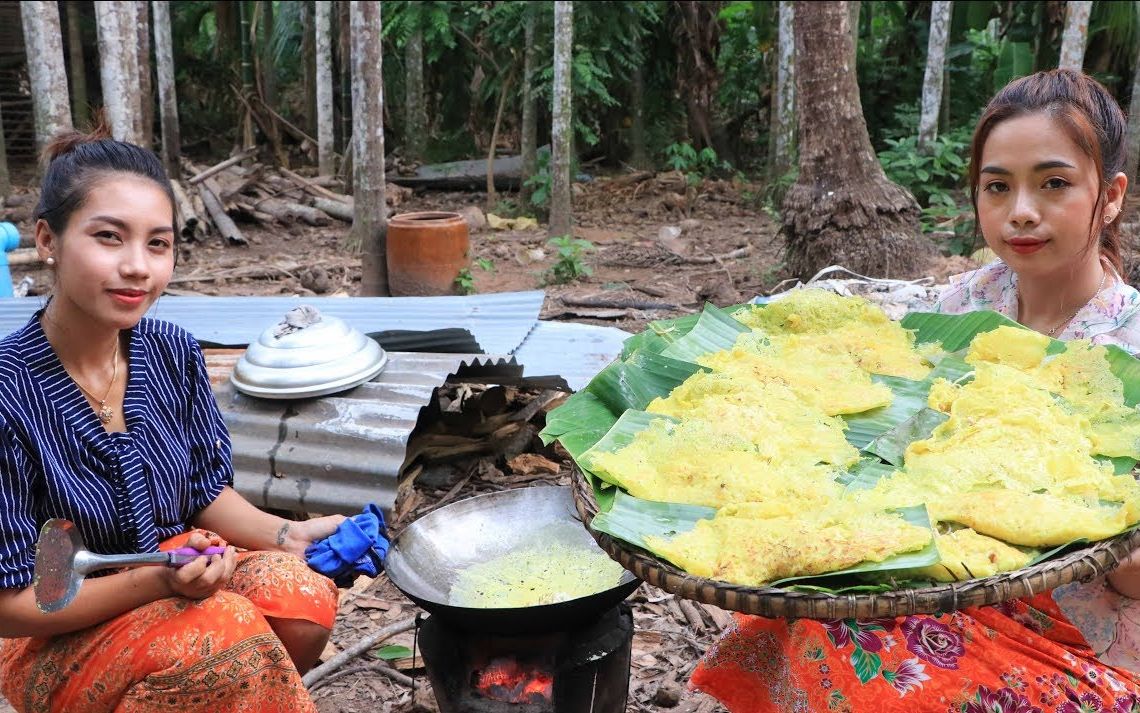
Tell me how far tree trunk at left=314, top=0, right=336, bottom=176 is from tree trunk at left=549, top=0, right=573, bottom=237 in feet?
15.8

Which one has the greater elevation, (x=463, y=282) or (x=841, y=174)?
(x=841, y=174)

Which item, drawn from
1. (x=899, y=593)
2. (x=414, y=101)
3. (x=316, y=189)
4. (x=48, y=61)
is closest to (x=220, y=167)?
(x=316, y=189)

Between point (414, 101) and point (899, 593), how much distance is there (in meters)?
13.9

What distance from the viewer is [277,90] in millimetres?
18062

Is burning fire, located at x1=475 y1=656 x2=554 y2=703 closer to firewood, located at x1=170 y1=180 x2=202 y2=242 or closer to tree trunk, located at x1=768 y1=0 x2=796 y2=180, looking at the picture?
firewood, located at x1=170 y1=180 x2=202 y2=242

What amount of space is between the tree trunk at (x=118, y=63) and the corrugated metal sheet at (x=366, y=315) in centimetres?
306

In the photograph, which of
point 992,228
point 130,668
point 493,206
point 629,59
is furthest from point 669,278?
point 130,668

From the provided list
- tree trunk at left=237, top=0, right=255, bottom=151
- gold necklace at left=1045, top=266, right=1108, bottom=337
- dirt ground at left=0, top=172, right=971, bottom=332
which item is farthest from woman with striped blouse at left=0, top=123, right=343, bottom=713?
tree trunk at left=237, top=0, right=255, bottom=151

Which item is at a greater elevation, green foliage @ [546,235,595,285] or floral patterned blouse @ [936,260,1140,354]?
floral patterned blouse @ [936,260,1140,354]

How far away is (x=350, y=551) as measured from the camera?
7.22 feet

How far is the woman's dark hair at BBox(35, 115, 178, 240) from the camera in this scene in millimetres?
1917

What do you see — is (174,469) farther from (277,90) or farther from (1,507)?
(277,90)

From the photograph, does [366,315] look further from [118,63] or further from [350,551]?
[118,63]

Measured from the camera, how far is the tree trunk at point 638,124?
14.1 m
